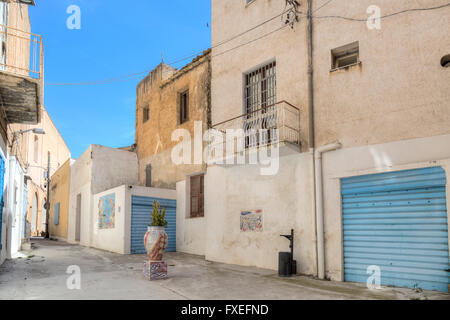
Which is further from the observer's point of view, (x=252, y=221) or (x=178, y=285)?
(x=252, y=221)

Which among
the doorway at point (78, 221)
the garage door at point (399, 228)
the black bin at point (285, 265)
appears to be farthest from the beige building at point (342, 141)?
the doorway at point (78, 221)

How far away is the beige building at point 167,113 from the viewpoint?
1462 centimetres

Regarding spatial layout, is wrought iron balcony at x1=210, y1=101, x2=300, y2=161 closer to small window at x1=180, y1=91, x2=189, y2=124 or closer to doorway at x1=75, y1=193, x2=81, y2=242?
small window at x1=180, y1=91, x2=189, y2=124

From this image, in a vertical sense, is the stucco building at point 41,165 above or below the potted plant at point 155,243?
above

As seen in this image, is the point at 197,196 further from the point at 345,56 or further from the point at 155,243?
the point at 345,56

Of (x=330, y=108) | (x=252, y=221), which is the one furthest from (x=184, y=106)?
(x=330, y=108)

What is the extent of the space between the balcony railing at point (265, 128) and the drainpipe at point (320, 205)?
0.81 metres

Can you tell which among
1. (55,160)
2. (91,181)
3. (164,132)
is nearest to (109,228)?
(91,181)

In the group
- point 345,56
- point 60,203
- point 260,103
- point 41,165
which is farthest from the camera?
point 41,165

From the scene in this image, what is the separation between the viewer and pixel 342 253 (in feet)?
28.5

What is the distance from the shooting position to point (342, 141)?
29.7 feet

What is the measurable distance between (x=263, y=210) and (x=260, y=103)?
3.45m

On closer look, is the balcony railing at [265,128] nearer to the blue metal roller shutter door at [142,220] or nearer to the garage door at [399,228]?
the garage door at [399,228]

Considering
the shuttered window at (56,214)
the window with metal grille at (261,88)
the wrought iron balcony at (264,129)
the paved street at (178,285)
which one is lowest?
the paved street at (178,285)
